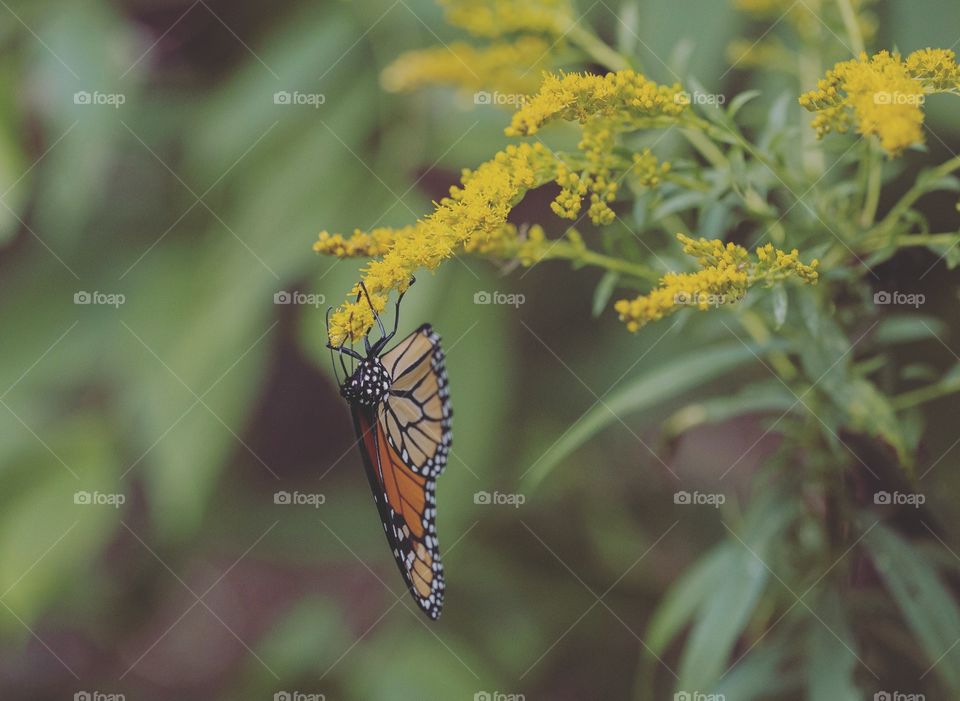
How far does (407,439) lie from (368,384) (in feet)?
0.46

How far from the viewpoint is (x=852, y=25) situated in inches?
49.3

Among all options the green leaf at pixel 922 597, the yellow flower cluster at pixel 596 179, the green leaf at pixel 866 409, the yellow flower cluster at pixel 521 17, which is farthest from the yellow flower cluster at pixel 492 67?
the green leaf at pixel 922 597

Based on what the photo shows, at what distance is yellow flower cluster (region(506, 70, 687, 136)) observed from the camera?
3.06ft

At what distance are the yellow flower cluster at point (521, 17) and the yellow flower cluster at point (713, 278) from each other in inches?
20.7

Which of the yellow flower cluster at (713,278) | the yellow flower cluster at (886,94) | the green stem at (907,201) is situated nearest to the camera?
the yellow flower cluster at (886,94)

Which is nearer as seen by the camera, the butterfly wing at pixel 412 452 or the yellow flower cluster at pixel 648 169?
the yellow flower cluster at pixel 648 169

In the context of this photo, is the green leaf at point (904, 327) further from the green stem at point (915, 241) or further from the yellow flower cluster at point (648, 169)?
the yellow flower cluster at point (648, 169)

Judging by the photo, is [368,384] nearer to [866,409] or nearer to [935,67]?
[866,409]

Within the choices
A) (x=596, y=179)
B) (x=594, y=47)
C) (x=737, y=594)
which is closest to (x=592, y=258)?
(x=596, y=179)

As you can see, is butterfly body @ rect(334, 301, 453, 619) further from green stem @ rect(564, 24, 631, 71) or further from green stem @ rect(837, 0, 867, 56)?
green stem @ rect(837, 0, 867, 56)

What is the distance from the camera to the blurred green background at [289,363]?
169 cm

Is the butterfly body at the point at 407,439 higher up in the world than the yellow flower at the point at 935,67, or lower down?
lower down

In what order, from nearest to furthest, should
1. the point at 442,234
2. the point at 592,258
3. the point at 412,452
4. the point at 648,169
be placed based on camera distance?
the point at 442,234
the point at 648,169
the point at 592,258
the point at 412,452

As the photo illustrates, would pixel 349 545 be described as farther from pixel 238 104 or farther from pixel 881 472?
pixel 881 472
